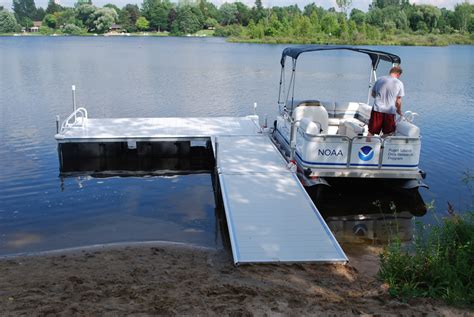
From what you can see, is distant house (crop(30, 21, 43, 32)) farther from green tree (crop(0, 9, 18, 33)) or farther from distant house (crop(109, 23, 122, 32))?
distant house (crop(109, 23, 122, 32))

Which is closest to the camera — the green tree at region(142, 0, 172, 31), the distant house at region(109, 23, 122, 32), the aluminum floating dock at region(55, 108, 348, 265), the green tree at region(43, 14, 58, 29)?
the aluminum floating dock at region(55, 108, 348, 265)

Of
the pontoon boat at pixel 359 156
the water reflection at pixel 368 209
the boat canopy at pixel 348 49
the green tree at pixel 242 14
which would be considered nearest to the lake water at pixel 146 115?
the water reflection at pixel 368 209

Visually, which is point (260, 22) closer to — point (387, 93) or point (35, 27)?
point (35, 27)

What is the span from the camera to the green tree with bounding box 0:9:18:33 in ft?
391

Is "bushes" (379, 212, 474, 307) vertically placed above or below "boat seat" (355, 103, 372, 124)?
below

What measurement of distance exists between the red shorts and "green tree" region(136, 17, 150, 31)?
118984 millimetres

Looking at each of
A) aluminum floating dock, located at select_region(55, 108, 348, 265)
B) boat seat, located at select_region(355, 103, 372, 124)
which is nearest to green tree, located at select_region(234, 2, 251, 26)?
aluminum floating dock, located at select_region(55, 108, 348, 265)

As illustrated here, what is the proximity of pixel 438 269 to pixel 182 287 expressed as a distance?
109 inches

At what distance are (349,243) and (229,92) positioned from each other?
1783 centimetres

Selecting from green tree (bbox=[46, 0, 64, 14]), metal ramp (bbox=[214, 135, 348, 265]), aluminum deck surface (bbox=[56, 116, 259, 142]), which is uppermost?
green tree (bbox=[46, 0, 64, 14])

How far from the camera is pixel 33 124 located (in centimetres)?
1769

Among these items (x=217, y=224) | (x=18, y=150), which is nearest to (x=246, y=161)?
(x=217, y=224)

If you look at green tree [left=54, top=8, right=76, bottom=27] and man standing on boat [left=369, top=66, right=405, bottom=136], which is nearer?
man standing on boat [left=369, top=66, right=405, bottom=136]

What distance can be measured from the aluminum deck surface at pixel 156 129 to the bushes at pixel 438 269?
27.0ft
